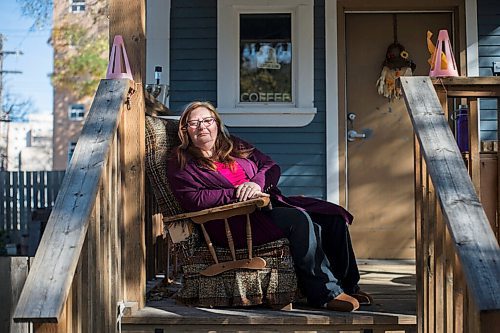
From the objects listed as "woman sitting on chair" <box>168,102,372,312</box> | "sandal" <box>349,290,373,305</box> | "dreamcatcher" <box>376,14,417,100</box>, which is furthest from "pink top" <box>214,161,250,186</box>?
"dreamcatcher" <box>376,14,417,100</box>

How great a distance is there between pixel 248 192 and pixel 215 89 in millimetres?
2312

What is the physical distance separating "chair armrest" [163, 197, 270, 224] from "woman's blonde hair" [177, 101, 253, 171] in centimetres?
31

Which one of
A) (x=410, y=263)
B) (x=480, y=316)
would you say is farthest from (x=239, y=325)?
(x=410, y=263)

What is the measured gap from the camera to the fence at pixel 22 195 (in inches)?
462

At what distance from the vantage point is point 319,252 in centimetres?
337

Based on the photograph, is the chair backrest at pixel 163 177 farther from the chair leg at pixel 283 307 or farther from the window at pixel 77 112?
the window at pixel 77 112

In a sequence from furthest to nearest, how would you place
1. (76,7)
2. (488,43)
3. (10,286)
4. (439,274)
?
(76,7) < (488,43) < (10,286) < (439,274)

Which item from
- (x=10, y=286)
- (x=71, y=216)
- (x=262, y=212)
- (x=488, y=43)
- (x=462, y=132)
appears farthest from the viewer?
(x=488, y=43)

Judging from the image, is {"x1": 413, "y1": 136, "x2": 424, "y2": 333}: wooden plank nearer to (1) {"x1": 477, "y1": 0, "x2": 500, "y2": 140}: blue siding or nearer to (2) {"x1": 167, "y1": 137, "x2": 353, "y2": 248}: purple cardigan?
(2) {"x1": 167, "y1": 137, "x2": 353, "y2": 248}: purple cardigan

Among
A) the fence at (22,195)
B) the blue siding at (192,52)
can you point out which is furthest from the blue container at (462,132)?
the fence at (22,195)

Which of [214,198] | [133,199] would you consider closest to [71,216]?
[133,199]

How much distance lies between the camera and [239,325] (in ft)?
10.4

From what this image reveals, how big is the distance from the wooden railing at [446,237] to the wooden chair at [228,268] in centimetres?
63

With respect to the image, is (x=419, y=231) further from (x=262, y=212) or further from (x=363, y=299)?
(x=262, y=212)
